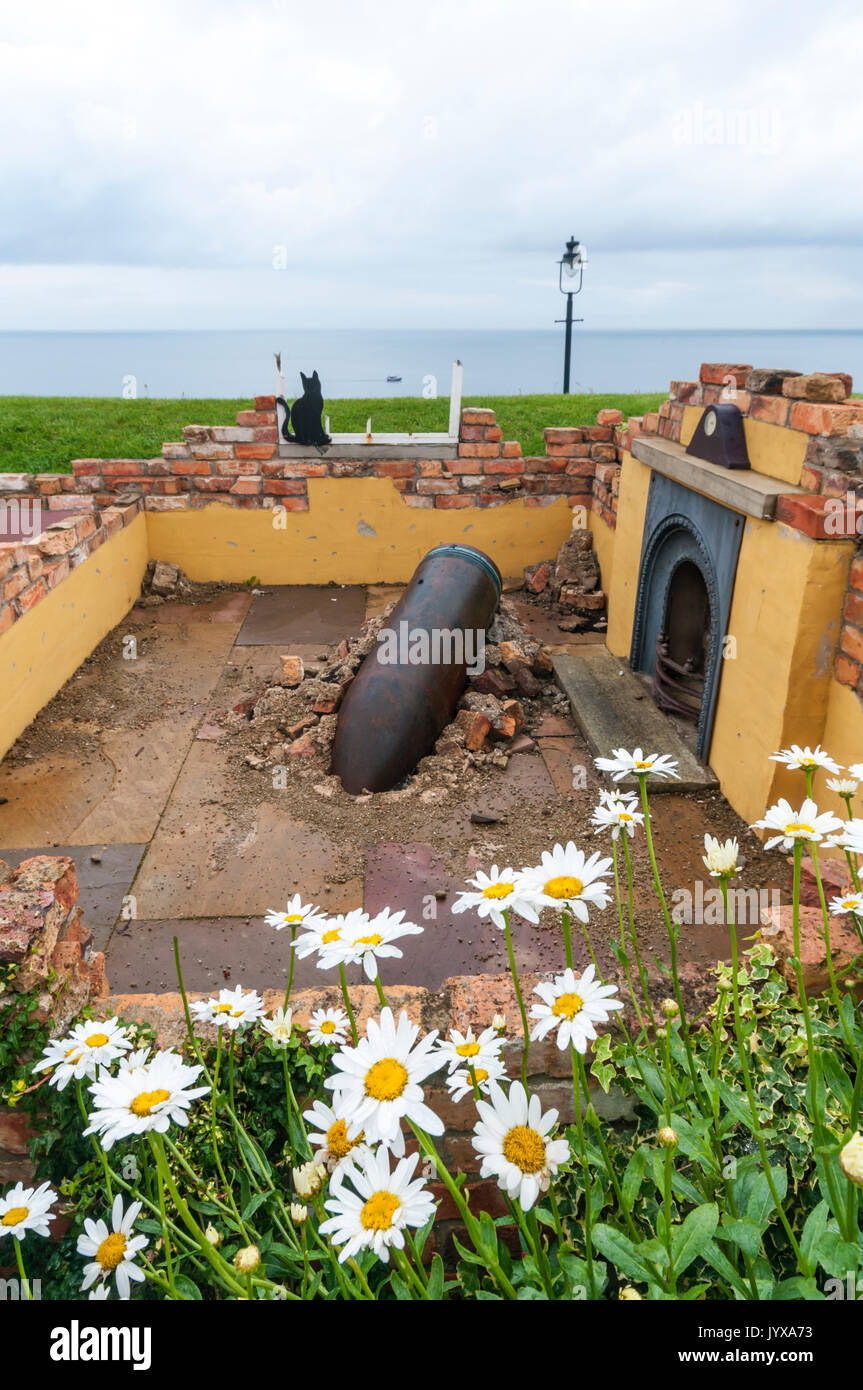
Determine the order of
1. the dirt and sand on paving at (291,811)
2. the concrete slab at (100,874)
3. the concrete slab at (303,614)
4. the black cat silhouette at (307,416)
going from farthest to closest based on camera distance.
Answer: the black cat silhouette at (307,416) < the concrete slab at (303,614) < the concrete slab at (100,874) < the dirt and sand on paving at (291,811)

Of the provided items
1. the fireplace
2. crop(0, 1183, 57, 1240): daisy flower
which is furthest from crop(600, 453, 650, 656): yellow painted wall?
crop(0, 1183, 57, 1240): daisy flower

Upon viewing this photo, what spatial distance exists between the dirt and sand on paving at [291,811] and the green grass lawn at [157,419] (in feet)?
11.4

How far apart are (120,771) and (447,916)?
2.33 meters

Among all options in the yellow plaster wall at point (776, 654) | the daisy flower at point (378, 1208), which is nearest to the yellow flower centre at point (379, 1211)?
the daisy flower at point (378, 1208)

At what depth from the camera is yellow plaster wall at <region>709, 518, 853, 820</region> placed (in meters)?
3.68

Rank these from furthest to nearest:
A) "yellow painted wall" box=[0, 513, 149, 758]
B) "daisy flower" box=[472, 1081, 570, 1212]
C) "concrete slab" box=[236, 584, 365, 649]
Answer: "concrete slab" box=[236, 584, 365, 649] → "yellow painted wall" box=[0, 513, 149, 758] → "daisy flower" box=[472, 1081, 570, 1212]

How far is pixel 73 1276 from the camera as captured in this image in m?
1.84

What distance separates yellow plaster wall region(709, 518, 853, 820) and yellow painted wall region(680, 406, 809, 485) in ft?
0.91

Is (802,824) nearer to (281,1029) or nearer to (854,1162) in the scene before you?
(854,1162)

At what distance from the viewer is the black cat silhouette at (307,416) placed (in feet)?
25.8

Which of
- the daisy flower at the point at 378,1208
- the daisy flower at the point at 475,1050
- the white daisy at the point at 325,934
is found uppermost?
the white daisy at the point at 325,934

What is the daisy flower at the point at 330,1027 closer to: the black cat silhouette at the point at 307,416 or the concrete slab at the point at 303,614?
the concrete slab at the point at 303,614

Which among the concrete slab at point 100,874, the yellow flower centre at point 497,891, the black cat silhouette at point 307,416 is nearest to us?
the yellow flower centre at point 497,891

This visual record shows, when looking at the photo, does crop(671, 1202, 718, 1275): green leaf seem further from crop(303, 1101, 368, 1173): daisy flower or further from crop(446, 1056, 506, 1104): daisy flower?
crop(303, 1101, 368, 1173): daisy flower
